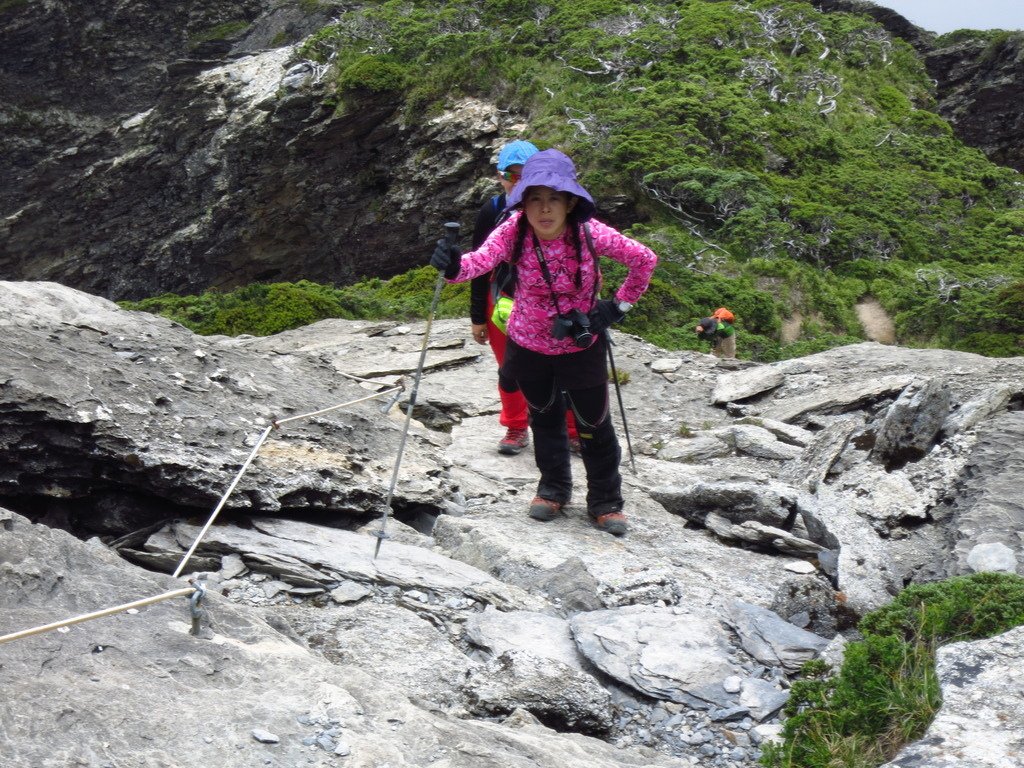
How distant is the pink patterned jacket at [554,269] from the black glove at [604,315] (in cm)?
6

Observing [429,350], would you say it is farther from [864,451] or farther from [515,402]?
[864,451]

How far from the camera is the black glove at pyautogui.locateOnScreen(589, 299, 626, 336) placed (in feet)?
16.0

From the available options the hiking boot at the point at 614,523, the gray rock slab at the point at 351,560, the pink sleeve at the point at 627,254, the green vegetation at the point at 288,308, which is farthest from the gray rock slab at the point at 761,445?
the green vegetation at the point at 288,308

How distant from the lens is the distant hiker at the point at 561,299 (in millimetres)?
4641

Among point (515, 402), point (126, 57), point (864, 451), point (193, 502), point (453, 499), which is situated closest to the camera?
point (193, 502)

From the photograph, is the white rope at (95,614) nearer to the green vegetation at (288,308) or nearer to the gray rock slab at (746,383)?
the gray rock slab at (746,383)

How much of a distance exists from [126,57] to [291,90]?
35.7ft

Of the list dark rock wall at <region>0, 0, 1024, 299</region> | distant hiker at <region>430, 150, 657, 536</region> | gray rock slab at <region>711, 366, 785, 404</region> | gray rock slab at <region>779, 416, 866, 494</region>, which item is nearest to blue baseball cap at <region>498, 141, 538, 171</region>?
distant hiker at <region>430, 150, 657, 536</region>

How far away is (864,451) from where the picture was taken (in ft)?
20.6

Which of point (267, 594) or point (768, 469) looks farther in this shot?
point (768, 469)

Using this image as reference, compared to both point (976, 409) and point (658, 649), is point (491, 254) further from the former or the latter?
point (976, 409)

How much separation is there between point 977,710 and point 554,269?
2.84m

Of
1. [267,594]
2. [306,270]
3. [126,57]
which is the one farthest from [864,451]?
[126,57]

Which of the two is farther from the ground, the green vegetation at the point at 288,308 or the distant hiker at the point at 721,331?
the distant hiker at the point at 721,331
